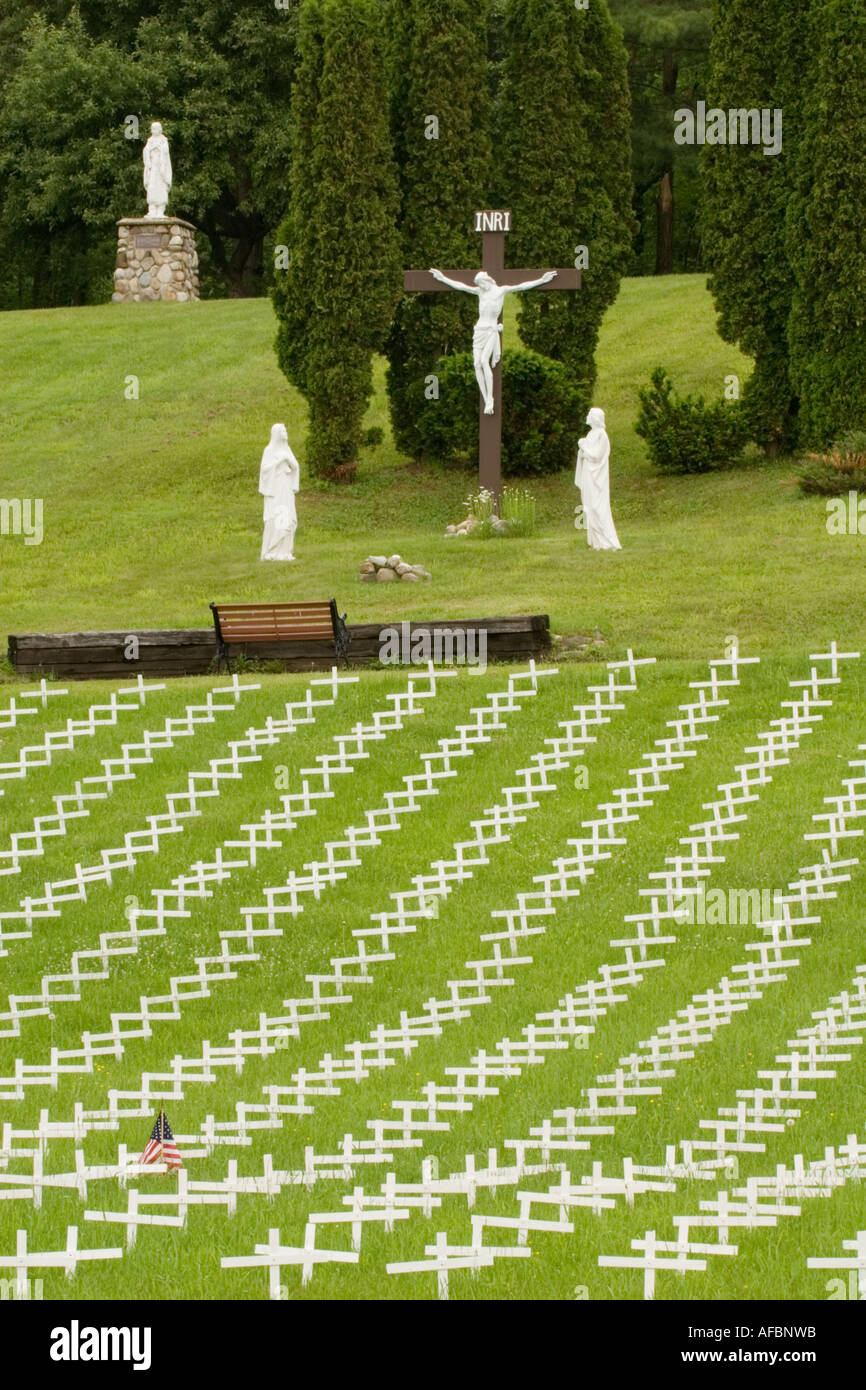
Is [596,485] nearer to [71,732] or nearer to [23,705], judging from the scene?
[23,705]

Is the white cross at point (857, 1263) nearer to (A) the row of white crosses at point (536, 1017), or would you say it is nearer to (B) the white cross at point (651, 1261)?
(B) the white cross at point (651, 1261)

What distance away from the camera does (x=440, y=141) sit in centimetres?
2784

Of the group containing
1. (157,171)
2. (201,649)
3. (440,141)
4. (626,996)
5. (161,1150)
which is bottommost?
(161,1150)

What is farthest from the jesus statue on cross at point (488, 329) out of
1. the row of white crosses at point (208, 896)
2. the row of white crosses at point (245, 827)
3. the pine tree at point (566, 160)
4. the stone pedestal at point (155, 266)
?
the stone pedestal at point (155, 266)

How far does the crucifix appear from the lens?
24812mm

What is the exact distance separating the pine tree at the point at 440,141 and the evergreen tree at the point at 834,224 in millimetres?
4796

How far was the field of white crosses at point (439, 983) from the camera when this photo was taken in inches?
280

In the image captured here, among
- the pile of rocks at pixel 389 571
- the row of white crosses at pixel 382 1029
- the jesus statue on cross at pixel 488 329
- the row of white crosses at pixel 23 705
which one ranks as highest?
the jesus statue on cross at pixel 488 329

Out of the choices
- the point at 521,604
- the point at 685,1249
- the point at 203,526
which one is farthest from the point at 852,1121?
the point at 203,526

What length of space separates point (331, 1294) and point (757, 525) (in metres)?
17.2

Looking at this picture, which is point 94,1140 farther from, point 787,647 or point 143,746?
point 787,647

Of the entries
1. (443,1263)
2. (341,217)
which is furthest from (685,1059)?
(341,217)

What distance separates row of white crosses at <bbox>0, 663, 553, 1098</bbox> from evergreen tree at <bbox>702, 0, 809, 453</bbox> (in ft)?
39.8

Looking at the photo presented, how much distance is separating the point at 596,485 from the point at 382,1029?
1300 cm
